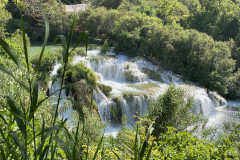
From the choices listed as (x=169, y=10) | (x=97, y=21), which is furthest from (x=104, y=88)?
(x=169, y=10)

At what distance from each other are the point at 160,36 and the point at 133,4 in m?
13.4

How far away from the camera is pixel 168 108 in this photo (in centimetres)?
608

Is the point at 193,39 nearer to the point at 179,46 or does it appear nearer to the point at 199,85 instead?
the point at 179,46

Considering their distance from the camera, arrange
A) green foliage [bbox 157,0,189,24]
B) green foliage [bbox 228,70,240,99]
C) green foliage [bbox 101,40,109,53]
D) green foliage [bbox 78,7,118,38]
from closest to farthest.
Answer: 1. green foliage [bbox 228,70,240,99]
2. green foliage [bbox 101,40,109,53]
3. green foliage [bbox 78,7,118,38]
4. green foliage [bbox 157,0,189,24]

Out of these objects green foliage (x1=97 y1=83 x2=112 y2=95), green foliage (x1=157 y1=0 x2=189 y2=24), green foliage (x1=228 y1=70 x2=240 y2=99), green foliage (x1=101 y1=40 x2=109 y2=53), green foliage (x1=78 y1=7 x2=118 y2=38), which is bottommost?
green foliage (x1=228 y1=70 x2=240 y2=99)

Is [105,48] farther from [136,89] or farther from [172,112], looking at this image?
[172,112]

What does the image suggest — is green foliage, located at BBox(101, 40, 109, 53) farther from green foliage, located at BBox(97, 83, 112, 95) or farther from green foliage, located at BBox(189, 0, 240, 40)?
green foliage, located at BBox(189, 0, 240, 40)

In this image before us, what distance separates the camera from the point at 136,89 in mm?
15508

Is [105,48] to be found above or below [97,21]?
below

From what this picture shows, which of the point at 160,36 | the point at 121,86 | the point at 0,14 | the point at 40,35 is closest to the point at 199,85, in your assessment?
the point at 160,36

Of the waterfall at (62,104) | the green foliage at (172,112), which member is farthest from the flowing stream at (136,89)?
the green foliage at (172,112)

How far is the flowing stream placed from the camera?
13.7 meters

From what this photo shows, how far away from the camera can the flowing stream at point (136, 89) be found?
13.7 m

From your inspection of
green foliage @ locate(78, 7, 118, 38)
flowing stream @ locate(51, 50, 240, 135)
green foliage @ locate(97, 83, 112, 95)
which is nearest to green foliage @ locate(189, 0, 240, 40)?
green foliage @ locate(78, 7, 118, 38)
